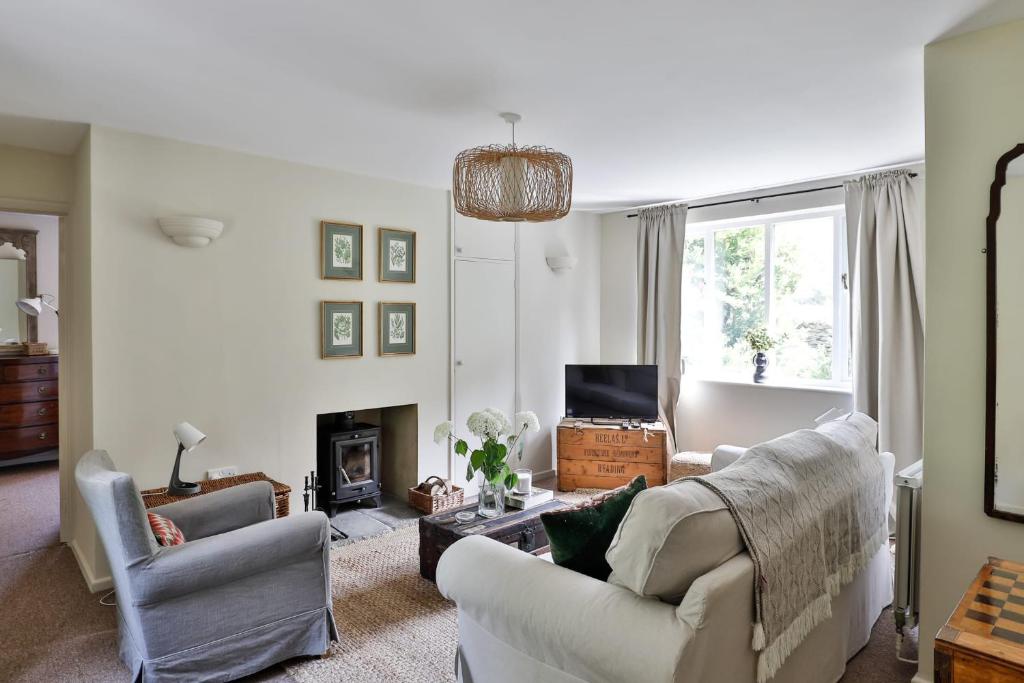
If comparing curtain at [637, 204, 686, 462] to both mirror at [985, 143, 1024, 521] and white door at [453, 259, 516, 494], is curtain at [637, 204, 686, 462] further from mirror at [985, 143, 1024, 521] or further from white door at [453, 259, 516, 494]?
mirror at [985, 143, 1024, 521]

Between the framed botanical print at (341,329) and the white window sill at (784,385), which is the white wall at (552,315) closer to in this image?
the white window sill at (784,385)

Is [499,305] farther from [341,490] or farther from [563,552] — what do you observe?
[563,552]

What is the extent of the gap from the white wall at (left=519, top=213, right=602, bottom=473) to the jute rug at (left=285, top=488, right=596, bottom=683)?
6.36 ft

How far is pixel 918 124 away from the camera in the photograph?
3.15m

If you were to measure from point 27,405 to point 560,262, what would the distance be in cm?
519

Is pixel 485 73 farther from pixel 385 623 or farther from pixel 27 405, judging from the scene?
pixel 27 405

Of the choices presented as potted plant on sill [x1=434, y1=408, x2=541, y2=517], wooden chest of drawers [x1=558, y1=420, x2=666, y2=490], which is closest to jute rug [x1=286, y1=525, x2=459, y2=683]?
potted plant on sill [x1=434, y1=408, x2=541, y2=517]

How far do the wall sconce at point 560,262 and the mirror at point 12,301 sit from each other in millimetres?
5198

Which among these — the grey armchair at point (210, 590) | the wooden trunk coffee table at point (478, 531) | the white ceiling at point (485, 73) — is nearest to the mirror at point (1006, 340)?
the white ceiling at point (485, 73)

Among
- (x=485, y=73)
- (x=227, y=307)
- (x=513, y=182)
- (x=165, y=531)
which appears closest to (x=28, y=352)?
(x=227, y=307)

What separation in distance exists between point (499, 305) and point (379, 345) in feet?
3.72

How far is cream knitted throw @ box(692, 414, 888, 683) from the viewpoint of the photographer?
1777 millimetres

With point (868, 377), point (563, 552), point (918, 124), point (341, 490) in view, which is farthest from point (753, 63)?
point (341, 490)

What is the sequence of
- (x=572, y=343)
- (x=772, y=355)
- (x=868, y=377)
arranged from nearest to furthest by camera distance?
1. (x=868, y=377)
2. (x=772, y=355)
3. (x=572, y=343)
